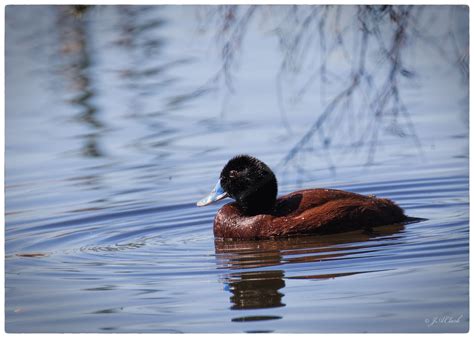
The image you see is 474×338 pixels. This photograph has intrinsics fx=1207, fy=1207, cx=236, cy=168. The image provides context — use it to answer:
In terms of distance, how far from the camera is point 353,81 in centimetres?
1004

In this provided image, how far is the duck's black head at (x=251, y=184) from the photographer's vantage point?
35.4 ft

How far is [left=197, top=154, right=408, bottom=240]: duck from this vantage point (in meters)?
10.5

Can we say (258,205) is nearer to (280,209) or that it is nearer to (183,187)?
(280,209)

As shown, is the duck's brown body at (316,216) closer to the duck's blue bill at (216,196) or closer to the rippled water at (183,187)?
the rippled water at (183,187)

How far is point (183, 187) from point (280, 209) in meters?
1.88

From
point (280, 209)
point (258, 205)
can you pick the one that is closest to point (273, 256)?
point (280, 209)

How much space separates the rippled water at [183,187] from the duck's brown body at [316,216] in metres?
0.12

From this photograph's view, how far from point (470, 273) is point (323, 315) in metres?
1.28

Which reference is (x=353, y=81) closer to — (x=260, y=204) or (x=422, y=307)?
(x=260, y=204)

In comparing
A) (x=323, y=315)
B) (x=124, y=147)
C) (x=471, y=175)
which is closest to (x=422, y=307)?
(x=323, y=315)

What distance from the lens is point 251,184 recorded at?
10836mm

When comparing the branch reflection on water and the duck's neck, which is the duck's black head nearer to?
the duck's neck

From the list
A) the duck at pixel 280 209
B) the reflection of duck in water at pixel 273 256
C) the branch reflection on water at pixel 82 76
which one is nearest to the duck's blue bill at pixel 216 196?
the duck at pixel 280 209

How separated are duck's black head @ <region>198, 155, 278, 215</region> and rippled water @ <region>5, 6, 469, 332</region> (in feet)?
1.41
